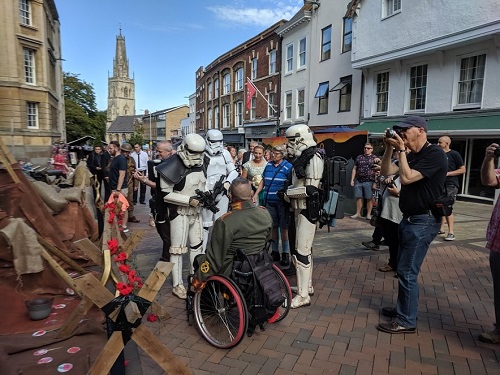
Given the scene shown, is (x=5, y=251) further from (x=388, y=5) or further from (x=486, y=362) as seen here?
(x=388, y=5)

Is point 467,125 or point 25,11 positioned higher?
point 25,11

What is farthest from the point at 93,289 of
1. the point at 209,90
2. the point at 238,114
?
the point at 209,90

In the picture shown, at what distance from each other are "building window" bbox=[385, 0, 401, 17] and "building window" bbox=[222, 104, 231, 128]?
60.5 ft

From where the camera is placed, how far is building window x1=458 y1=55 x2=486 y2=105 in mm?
11109

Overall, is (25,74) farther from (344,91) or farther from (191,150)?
(191,150)

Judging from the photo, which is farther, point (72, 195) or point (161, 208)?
point (72, 195)

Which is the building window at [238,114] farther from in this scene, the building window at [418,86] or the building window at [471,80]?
the building window at [471,80]

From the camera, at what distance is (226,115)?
3150 cm

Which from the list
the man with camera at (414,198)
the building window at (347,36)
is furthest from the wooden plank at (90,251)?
the building window at (347,36)

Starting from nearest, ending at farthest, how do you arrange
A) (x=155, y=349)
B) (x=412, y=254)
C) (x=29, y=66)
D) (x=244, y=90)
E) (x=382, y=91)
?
(x=155, y=349) < (x=412, y=254) < (x=382, y=91) < (x=29, y=66) < (x=244, y=90)

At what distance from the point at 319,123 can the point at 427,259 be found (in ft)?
45.8

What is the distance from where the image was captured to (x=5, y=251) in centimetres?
384

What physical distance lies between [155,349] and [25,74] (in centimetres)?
3007

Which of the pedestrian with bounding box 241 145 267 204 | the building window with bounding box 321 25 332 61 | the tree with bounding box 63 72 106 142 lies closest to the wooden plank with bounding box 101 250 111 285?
the pedestrian with bounding box 241 145 267 204
